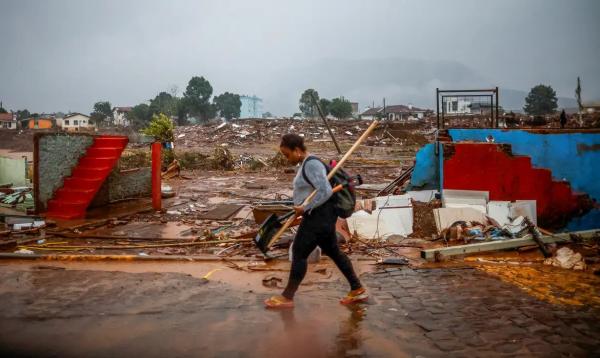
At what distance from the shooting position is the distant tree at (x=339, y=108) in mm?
66375

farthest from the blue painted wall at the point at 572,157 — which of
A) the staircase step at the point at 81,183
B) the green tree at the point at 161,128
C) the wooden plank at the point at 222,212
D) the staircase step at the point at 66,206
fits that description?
the green tree at the point at 161,128

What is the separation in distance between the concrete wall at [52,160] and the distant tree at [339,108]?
5779cm

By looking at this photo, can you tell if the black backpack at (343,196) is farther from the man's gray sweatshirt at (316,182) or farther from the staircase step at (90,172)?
the staircase step at (90,172)

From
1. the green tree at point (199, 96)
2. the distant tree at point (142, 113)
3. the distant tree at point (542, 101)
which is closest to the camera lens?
the distant tree at point (542, 101)

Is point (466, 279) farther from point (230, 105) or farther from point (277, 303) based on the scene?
point (230, 105)

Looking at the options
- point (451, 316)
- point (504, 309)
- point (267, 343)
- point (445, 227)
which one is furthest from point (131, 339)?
point (445, 227)

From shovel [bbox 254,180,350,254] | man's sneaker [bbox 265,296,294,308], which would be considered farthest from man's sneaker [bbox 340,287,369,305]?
shovel [bbox 254,180,350,254]

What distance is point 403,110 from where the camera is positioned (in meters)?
80.8

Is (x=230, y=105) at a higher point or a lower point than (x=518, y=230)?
higher

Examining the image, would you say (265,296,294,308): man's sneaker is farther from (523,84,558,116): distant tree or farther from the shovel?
(523,84,558,116): distant tree

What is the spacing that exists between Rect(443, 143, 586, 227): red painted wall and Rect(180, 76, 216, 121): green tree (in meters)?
67.2

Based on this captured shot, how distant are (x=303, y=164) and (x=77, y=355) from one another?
2.56 meters

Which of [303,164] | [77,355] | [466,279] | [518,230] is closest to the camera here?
[77,355]

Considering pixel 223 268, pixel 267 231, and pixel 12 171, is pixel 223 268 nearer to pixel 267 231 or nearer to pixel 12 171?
pixel 267 231
